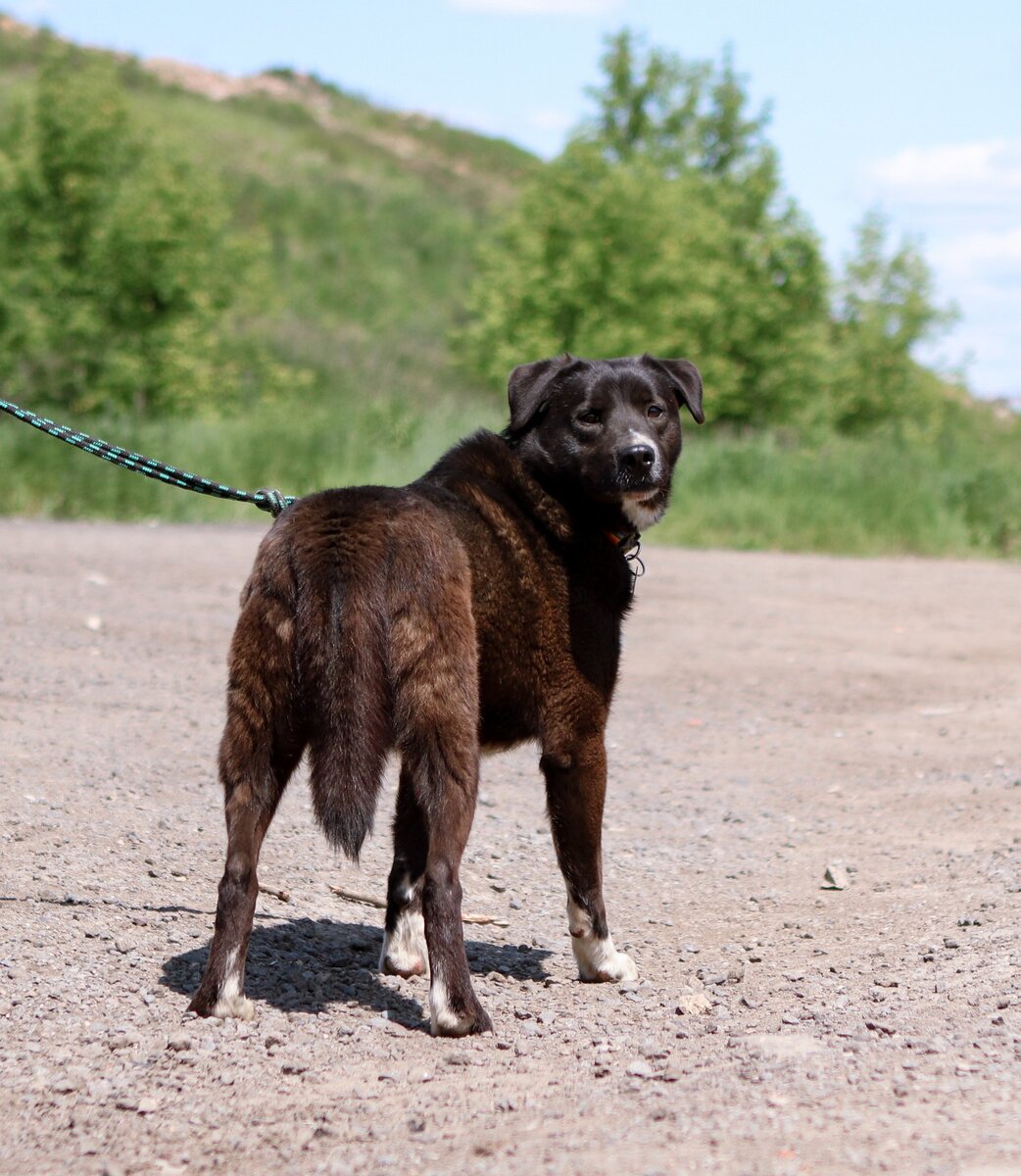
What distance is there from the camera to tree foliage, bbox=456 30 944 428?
35.7 m

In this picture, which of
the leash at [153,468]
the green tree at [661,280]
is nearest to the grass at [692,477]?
the green tree at [661,280]

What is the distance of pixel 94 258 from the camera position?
97.8 ft

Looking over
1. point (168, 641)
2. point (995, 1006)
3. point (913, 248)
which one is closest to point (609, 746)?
point (168, 641)

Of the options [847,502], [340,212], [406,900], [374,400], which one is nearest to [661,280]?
[374,400]

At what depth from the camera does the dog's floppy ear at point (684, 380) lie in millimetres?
5488

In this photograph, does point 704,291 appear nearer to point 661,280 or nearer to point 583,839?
point 661,280

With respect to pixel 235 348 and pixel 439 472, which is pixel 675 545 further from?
pixel 235 348

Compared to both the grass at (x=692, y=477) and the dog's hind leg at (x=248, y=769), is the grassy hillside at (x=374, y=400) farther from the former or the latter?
the dog's hind leg at (x=248, y=769)

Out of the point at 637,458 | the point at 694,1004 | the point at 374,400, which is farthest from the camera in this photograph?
the point at 374,400

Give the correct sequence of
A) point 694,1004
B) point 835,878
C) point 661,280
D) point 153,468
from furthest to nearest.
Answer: point 661,280 < point 835,878 < point 153,468 < point 694,1004

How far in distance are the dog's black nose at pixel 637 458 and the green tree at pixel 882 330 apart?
42.0m

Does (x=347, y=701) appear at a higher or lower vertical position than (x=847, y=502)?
lower

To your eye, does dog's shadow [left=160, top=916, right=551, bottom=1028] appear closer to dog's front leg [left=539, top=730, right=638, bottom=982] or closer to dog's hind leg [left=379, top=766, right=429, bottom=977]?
dog's hind leg [left=379, top=766, right=429, bottom=977]

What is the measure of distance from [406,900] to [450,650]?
4.13 feet
